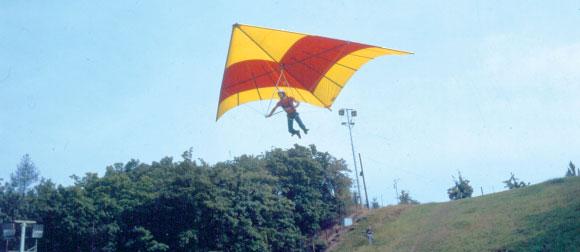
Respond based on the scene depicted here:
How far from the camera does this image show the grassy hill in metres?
24.5

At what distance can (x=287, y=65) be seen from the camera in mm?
13883

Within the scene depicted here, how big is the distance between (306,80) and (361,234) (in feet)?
79.6


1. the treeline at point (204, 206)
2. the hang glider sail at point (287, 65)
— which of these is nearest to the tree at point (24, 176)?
the treeline at point (204, 206)

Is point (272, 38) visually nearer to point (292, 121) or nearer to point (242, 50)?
point (242, 50)

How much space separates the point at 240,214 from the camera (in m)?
31.8

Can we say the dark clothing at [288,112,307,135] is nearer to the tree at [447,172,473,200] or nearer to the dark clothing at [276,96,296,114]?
the dark clothing at [276,96,296,114]

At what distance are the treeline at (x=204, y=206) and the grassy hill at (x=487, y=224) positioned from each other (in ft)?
13.6

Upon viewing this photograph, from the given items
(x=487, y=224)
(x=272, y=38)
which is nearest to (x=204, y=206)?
(x=487, y=224)

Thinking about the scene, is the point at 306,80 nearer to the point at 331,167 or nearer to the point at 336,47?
the point at 336,47

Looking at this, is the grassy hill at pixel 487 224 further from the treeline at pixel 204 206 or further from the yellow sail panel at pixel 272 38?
the yellow sail panel at pixel 272 38

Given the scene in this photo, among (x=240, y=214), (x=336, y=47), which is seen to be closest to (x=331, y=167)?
(x=240, y=214)

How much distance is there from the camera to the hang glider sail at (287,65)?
480 inches

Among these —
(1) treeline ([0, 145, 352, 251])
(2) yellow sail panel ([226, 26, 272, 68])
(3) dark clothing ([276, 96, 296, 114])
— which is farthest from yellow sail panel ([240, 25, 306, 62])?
(1) treeline ([0, 145, 352, 251])

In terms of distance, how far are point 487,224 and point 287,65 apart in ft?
74.1
